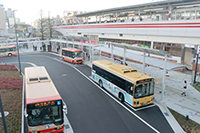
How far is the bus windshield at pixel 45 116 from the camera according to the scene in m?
7.37

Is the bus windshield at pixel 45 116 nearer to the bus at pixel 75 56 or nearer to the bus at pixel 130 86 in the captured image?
the bus at pixel 130 86

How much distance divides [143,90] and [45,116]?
21.8ft

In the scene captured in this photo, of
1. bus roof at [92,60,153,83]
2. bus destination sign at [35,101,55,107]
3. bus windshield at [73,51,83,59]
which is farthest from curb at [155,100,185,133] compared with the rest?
bus windshield at [73,51,83,59]

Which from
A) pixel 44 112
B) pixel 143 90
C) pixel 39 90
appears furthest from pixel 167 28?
pixel 44 112

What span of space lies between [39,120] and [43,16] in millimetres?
46044

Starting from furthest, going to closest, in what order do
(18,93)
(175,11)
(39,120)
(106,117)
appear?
(175,11), (18,93), (106,117), (39,120)

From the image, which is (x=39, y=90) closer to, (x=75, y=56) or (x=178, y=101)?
(x=178, y=101)

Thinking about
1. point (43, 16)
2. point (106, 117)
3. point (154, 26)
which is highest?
point (43, 16)

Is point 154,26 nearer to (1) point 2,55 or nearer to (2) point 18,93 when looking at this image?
(2) point 18,93

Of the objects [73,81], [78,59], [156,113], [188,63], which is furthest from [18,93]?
[188,63]

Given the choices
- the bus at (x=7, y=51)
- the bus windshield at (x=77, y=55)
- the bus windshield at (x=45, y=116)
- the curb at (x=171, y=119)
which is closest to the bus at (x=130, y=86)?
the curb at (x=171, y=119)

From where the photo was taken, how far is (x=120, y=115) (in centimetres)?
1057

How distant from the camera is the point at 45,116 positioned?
7594 mm

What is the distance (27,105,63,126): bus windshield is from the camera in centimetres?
737
